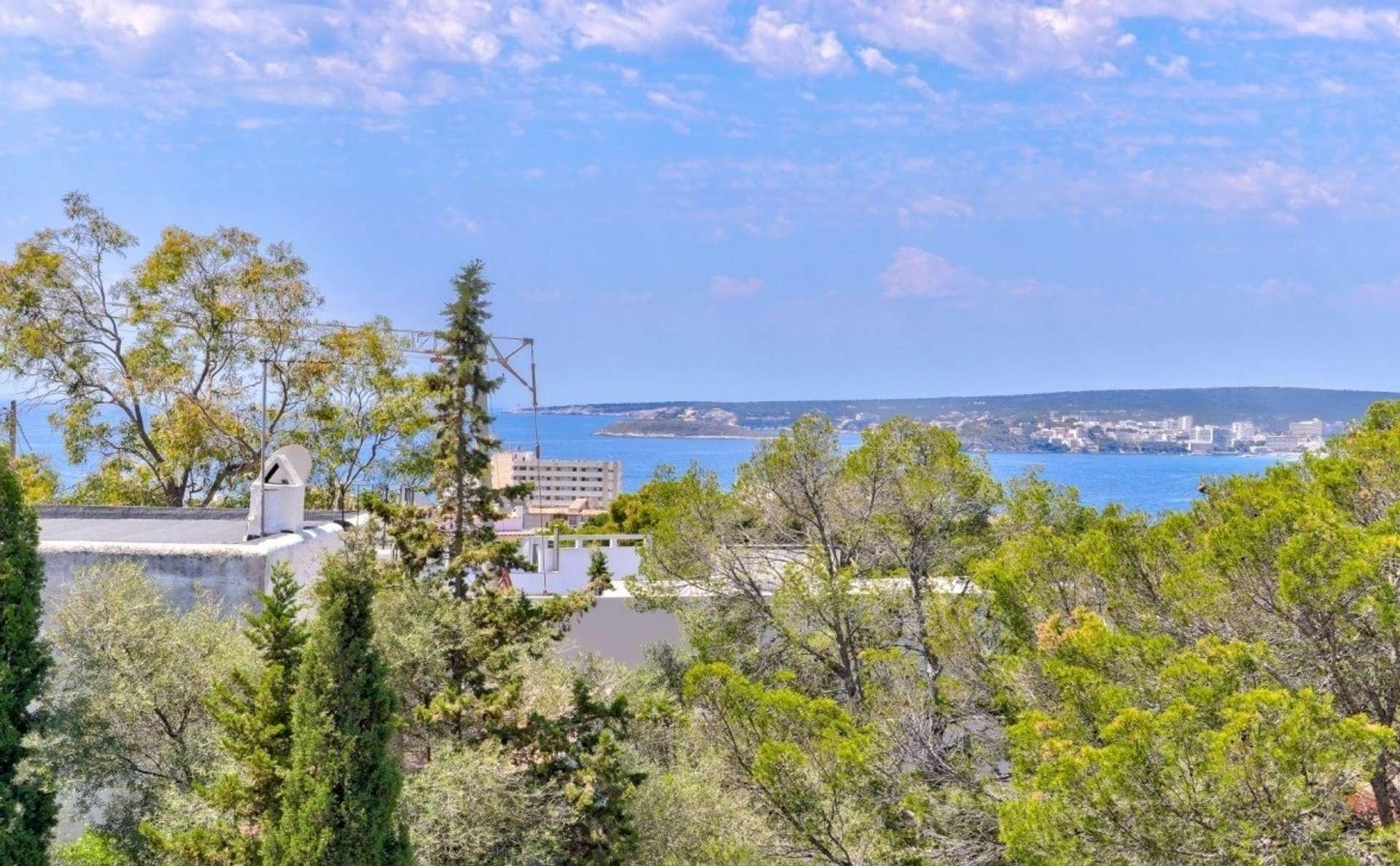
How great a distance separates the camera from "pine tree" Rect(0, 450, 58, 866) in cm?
691

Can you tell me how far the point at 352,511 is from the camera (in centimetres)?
1399

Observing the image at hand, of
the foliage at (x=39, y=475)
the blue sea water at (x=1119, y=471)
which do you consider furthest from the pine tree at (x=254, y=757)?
the foliage at (x=39, y=475)

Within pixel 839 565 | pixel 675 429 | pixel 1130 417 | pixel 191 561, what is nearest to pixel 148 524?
pixel 191 561

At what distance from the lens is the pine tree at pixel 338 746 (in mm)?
6199

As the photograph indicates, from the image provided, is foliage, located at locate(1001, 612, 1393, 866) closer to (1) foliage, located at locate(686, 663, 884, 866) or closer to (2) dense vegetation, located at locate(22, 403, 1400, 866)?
(2) dense vegetation, located at locate(22, 403, 1400, 866)

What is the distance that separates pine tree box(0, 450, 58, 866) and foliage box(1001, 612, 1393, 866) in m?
6.71

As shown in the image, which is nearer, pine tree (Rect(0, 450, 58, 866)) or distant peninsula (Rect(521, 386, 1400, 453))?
pine tree (Rect(0, 450, 58, 866))

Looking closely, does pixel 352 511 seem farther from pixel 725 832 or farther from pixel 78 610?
pixel 725 832

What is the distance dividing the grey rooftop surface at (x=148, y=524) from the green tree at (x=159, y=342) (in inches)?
206

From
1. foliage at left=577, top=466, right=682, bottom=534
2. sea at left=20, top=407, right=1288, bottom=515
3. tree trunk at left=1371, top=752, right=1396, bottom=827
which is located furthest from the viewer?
foliage at left=577, top=466, right=682, bottom=534

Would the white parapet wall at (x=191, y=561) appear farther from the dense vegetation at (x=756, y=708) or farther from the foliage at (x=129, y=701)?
the foliage at (x=129, y=701)

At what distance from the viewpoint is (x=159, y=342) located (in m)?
17.6

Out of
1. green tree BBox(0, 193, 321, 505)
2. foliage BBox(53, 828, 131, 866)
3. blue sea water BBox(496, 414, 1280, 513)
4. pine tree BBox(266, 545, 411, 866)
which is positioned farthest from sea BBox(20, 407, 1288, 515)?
foliage BBox(53, 828, 131, 866)

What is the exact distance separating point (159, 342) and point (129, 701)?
11.8 m
